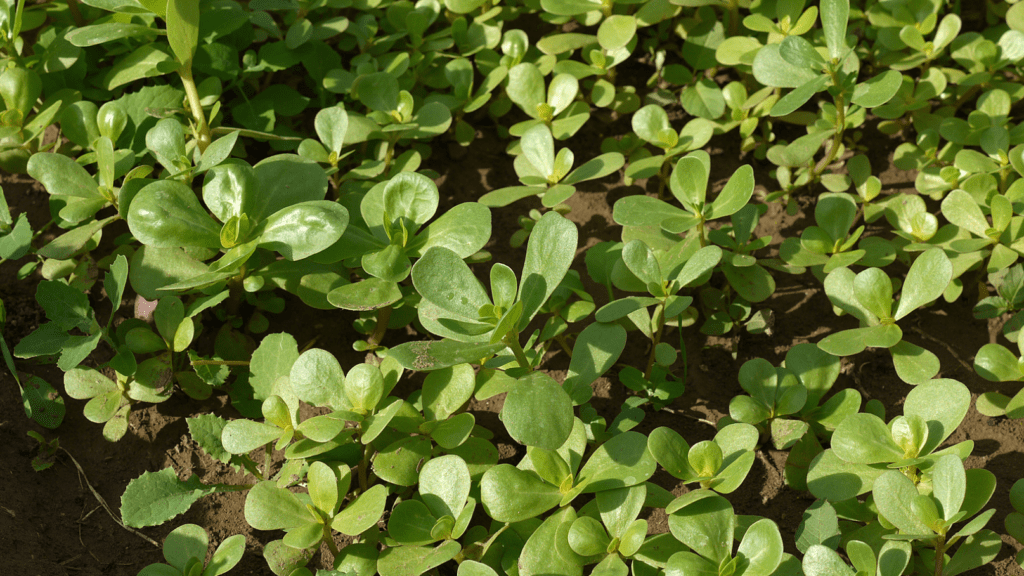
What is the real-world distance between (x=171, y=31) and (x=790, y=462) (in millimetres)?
1755

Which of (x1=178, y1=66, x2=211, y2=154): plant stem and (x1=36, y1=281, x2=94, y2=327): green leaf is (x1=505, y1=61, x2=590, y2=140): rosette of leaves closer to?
(x1=178, y1=66, x2=211, y2=154): plant stem

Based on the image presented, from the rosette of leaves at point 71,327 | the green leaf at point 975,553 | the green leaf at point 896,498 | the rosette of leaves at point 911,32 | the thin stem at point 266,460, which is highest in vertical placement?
the rosette of leaves at point 911,32

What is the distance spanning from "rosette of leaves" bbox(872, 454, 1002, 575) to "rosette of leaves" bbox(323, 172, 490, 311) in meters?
0.97

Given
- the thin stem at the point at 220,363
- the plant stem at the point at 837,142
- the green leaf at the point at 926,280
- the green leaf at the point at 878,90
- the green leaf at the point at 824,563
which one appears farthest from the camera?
the plant stem at the point at 837,142

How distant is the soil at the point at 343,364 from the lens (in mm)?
1717

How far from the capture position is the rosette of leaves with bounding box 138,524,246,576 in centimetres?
151

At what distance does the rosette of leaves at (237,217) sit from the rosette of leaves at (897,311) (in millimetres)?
1176

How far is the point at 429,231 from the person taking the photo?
1809 millimetres

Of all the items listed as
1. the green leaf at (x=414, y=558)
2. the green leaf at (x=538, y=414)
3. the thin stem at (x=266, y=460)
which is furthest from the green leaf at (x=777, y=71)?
the thin stem at (x=266, y=460)

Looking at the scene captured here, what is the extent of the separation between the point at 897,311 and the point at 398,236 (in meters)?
1.18

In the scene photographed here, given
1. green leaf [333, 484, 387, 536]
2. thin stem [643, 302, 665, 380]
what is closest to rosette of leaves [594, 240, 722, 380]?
thin stem [643, 302, 665, 380]

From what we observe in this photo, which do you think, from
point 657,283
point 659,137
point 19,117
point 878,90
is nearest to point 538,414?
point 657,283

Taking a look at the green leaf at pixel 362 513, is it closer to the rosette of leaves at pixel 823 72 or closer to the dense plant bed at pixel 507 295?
the dense plant bed at pixel 507 295

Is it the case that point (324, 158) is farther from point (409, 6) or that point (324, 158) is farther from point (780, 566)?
point (780, 566)
